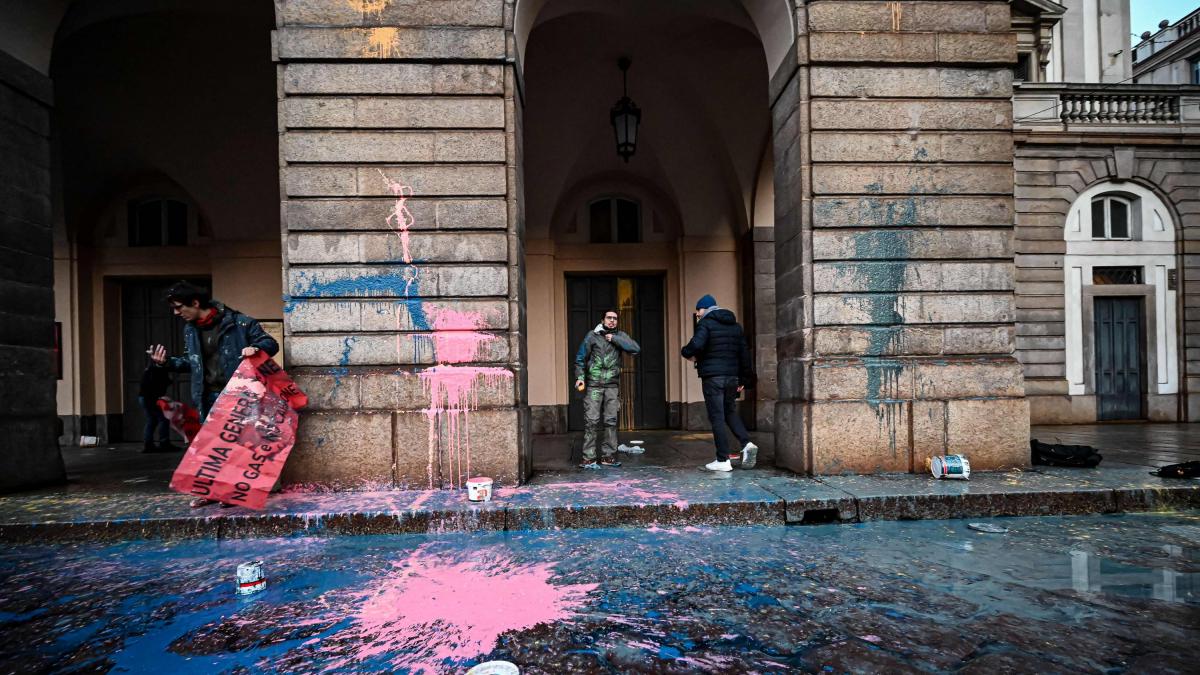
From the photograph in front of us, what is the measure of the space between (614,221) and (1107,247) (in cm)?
1170

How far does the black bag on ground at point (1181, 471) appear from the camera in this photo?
244 inches

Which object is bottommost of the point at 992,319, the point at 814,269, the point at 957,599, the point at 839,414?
the point at 957,599

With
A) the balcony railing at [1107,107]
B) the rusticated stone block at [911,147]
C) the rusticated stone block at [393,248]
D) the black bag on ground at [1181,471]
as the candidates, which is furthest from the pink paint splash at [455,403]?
the balcony railing at [1107,107]

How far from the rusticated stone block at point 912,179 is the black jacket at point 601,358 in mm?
3151

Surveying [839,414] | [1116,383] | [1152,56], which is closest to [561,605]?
[839,414]

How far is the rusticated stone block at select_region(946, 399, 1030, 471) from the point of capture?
6.88 metres

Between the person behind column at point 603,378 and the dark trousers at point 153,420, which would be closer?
the person behind column at point 603,378

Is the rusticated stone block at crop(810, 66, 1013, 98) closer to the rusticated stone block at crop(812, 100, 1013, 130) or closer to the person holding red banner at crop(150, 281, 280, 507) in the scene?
the rusticated stone block at crop(812, 100, 1013, 130)

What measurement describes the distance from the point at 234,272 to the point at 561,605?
1094 cm

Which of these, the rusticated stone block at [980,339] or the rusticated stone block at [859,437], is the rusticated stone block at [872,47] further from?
the rusticated stone block at [859,437]

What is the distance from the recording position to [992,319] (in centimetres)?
711

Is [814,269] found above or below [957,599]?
above

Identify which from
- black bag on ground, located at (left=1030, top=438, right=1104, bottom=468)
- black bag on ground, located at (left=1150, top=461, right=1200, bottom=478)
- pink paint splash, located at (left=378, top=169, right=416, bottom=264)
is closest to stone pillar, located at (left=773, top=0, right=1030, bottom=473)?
black bag on ground, located at (left=1030, top=438, right=1104, bottom=468)

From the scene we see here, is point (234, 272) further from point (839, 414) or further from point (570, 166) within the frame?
point (839, 414)
